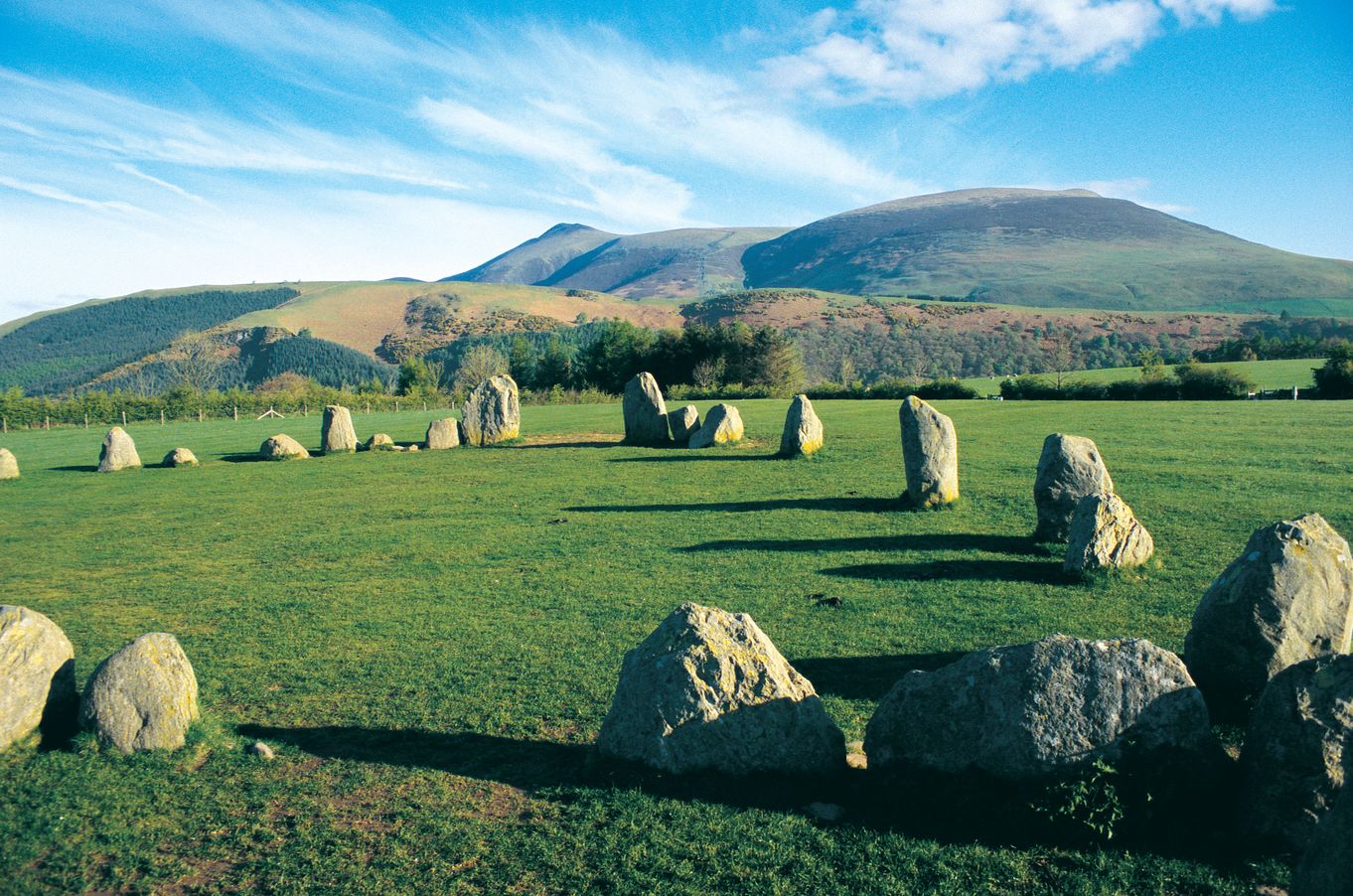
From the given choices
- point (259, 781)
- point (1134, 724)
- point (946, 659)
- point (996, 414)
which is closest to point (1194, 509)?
point (946, 659)

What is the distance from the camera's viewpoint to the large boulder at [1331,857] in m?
3.67

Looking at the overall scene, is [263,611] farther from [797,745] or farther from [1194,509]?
[1194,509]

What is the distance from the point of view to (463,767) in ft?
22.2

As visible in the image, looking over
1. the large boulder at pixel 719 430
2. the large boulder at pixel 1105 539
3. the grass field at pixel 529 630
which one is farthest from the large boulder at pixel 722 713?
the large boulder at pixel 719 430

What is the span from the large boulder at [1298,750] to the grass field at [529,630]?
1.15 ft

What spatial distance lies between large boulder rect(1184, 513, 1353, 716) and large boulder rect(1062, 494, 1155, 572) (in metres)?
4.34

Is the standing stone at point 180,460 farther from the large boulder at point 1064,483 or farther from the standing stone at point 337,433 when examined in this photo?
the large boulder at point 1064,483

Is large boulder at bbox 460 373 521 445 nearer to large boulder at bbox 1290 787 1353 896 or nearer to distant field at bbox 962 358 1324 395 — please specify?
large boulder at bbox 1290 787 1353 896

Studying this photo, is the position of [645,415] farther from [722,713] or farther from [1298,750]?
[1298,750]

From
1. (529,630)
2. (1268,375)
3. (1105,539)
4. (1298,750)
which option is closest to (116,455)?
(529,630)

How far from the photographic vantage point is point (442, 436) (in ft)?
107

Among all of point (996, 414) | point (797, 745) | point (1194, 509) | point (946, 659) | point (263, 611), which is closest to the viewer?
point (797, 745)

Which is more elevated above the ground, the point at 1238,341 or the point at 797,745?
the point at 1238,341

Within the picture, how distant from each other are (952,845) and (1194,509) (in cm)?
1263
